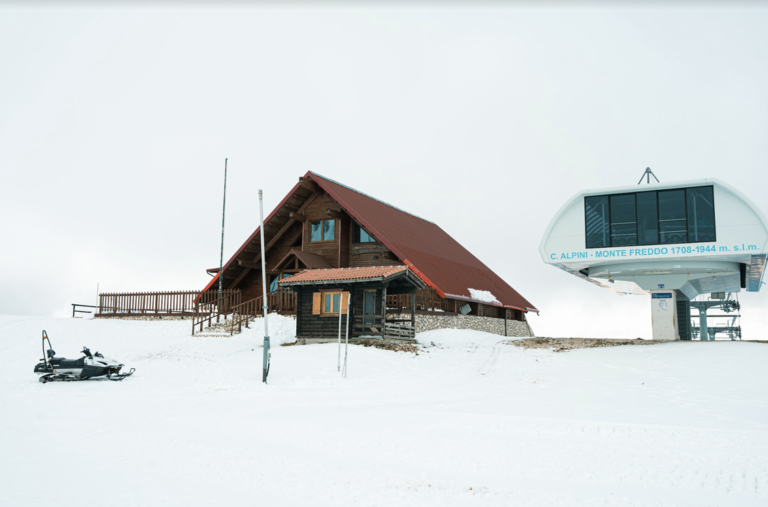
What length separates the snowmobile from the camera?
17.1m

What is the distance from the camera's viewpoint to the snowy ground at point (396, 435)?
23.1 feet

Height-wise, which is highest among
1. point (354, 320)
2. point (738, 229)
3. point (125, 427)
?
point (738, 229)

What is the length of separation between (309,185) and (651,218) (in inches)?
677

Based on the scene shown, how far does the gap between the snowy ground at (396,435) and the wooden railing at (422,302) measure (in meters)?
9.40

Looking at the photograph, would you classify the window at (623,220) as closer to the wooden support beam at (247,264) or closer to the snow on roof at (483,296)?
the snow on roof at (483,296)

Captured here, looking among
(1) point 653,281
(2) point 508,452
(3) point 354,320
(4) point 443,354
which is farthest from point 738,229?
(2) point 508,452

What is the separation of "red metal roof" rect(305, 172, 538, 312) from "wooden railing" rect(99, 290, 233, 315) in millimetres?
9172

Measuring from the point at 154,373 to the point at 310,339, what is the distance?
7.33m

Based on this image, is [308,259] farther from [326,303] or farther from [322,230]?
[326,303]

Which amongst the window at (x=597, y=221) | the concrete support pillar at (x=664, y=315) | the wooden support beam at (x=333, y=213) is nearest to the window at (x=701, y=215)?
the window at (x=597, y=221)

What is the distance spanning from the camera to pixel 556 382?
53.8 ft

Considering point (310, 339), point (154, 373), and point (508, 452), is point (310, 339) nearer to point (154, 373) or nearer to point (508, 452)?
point (154, 373)

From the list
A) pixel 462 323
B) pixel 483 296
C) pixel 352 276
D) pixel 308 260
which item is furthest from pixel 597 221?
pixel 308 260

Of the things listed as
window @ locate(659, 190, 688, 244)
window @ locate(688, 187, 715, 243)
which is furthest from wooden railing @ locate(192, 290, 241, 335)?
window @ locate(688, 187, 715, 243)
